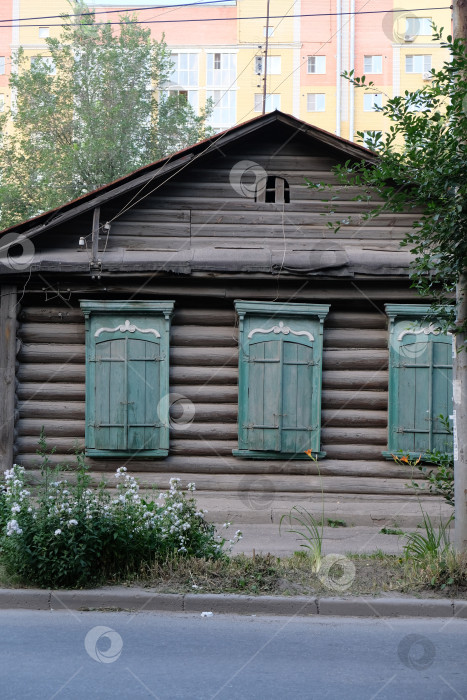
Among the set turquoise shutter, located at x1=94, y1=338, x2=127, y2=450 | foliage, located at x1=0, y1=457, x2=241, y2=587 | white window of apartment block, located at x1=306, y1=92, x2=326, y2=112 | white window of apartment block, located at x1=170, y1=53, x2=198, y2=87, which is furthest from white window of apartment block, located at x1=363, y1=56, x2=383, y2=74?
foliage, located at x1=0, y1=457, x2=241, y2=587

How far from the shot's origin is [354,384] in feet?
37.4

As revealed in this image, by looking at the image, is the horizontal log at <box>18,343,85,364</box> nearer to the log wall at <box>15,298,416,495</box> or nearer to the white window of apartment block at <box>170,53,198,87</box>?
the log wall at <box>15,298,416,495</box>

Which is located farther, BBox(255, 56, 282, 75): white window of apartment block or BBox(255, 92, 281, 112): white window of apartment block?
BBox(255, 92, 281, 112): white window of apartment block

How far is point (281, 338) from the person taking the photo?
36.8ft

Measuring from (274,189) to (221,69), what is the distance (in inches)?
1633

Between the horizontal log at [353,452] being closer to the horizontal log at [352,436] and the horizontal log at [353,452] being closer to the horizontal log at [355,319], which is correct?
the horizontal log at [352,436]

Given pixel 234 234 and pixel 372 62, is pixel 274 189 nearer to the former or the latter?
pixel 234 234

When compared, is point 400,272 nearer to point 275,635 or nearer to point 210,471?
point 210,471

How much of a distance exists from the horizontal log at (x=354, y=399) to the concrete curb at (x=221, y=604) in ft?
15.8

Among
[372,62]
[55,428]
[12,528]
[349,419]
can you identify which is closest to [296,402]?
[349,419]

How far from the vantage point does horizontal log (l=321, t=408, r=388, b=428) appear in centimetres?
1138

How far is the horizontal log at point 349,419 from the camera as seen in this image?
11383 millimetres

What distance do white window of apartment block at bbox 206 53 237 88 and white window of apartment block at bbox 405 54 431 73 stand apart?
34.7 feet

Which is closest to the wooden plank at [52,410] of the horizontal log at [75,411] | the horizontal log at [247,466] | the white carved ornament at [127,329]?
the horizontal log at [75,411]
